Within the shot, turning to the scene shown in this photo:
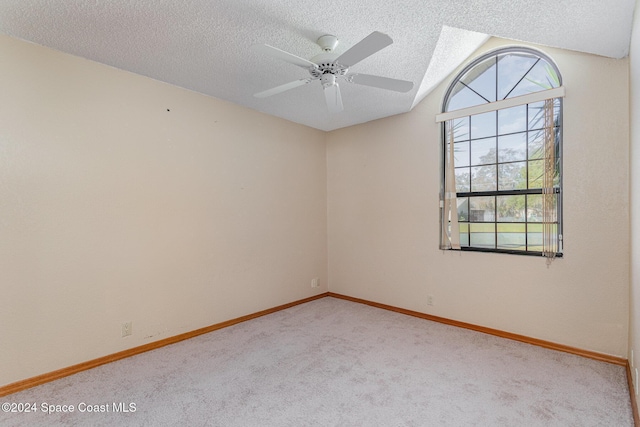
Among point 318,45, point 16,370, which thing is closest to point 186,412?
point 16,370

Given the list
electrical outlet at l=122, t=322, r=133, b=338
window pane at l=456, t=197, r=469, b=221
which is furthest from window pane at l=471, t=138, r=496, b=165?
electrical outlet at l=122, t=322, r=133, b=338

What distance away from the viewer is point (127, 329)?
Result: 276 cm

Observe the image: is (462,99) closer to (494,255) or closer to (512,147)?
(512,147)

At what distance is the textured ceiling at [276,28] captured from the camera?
1.89 m

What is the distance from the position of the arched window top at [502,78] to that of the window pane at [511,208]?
1022 mm

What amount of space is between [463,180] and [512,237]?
0.77 metres

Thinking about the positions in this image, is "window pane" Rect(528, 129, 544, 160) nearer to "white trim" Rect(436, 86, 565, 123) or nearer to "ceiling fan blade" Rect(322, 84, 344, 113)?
"white trim" Rect(436, 86, 565, 123)

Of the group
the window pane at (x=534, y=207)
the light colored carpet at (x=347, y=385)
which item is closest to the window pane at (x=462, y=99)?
the window pane at (x=534, y=207)

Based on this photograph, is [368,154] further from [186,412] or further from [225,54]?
[186,412]

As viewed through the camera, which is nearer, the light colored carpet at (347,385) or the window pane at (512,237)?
the light colored carpet at (347,385)

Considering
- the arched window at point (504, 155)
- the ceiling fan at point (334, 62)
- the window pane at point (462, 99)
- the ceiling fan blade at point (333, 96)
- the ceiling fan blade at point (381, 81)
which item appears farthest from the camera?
the window pane at point (462, 99)

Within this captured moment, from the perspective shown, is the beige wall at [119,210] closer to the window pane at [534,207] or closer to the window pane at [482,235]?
the window pane at [482,235]

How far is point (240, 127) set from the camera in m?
3.69

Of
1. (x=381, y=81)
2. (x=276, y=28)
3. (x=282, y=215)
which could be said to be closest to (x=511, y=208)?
(x=381, y=81)
